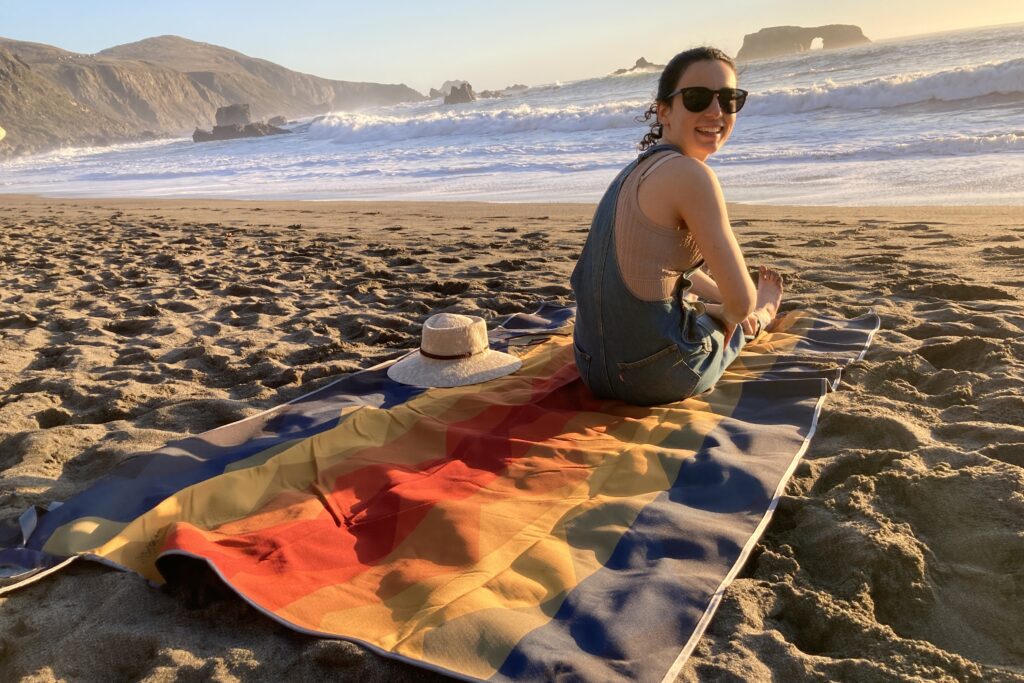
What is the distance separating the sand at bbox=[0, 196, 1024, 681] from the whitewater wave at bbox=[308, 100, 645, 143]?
39.7 ft

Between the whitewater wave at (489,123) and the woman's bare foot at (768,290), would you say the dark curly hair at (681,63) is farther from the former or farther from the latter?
the whitewater wave at (489,123)

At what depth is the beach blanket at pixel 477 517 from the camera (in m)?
1.60

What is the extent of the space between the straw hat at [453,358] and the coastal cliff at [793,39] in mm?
65150

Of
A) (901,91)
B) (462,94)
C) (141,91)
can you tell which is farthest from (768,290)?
(141,91)

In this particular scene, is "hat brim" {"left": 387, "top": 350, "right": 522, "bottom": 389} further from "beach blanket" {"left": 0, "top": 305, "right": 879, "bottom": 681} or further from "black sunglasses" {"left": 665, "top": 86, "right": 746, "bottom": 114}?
"black sunglasses" {"left": 665, "top": 86, "right": 746, "bottom": 114}

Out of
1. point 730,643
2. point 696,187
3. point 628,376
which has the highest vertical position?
point 696,187

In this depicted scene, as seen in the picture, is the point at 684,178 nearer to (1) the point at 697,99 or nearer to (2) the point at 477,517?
(1) the point at 697,99

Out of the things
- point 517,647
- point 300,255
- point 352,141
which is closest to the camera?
point 517,647

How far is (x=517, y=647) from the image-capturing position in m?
1.51

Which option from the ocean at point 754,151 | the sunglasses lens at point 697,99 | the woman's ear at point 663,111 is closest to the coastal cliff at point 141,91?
the ocean at point 754,151

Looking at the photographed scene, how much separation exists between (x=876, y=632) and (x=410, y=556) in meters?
1.10

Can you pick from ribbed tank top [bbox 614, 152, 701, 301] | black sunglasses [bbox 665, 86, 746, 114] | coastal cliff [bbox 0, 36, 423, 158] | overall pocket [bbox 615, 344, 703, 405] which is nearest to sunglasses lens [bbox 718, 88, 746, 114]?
black sunglasses [bbox 665, 86, 746, 114]

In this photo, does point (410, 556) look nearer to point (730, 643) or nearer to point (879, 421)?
point (730, 643)

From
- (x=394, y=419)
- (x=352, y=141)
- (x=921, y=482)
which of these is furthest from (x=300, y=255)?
(x=352, y=141)
